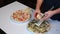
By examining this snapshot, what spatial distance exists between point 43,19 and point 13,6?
450 mm

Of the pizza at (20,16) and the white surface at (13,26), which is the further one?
the pizza at (20,16)

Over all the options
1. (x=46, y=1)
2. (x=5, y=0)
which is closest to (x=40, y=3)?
(x=46, y=1)

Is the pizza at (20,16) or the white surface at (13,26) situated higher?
the pizza at (20,16)

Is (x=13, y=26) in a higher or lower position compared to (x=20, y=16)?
lower

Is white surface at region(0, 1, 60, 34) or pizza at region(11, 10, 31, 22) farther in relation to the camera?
pizza at region(11, 10, 31, 22)

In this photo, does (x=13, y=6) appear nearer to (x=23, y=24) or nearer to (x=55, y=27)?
(x=23, y=24)

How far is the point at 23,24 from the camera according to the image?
1151mm

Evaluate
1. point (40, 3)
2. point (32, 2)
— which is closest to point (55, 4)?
point (40, 3)

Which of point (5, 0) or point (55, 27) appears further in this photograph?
point (5, 0)

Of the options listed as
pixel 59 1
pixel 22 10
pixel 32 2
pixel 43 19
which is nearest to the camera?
pixel 43 19

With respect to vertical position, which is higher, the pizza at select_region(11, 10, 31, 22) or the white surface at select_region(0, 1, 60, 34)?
the pizza at select_region(11, 10, 31, 22)

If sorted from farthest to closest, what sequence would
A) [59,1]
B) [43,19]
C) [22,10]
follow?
[22,10] < [59,1] < [43,19]

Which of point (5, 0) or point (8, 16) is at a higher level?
point (5, 0)

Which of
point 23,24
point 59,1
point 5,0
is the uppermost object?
point 5,0
